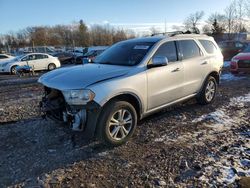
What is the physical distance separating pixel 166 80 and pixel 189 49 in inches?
50.9

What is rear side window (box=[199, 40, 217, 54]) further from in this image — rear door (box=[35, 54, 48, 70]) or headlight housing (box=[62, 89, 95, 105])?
rear door (box=[35, 54, 48, 70])

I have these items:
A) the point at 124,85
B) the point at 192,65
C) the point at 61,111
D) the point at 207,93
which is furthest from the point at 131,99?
the point at 207,93

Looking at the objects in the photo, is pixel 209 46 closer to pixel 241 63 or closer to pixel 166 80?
pixel 166 80

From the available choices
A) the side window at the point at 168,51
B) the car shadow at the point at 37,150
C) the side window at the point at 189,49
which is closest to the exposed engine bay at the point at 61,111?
the car shadow at the point at 37,150

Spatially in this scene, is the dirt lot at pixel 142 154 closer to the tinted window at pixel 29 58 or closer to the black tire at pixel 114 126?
the black tire at pixel 114 126

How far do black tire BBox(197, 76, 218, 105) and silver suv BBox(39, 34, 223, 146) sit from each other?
16 centimetres

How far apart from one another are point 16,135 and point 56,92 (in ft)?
4.32

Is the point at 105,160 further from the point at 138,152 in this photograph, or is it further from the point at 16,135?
the point at 16,135

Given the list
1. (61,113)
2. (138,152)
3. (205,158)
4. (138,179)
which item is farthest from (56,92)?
(205,158)

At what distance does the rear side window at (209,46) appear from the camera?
6350 mm

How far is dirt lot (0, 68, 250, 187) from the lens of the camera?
3307 millimetres

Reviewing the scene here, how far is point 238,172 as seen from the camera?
3.39m

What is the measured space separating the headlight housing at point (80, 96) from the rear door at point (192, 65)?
2545mm

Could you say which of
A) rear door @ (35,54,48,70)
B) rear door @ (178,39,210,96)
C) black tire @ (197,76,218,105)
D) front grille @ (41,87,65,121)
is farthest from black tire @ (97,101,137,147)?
rear door @ (35,54,48,70)
